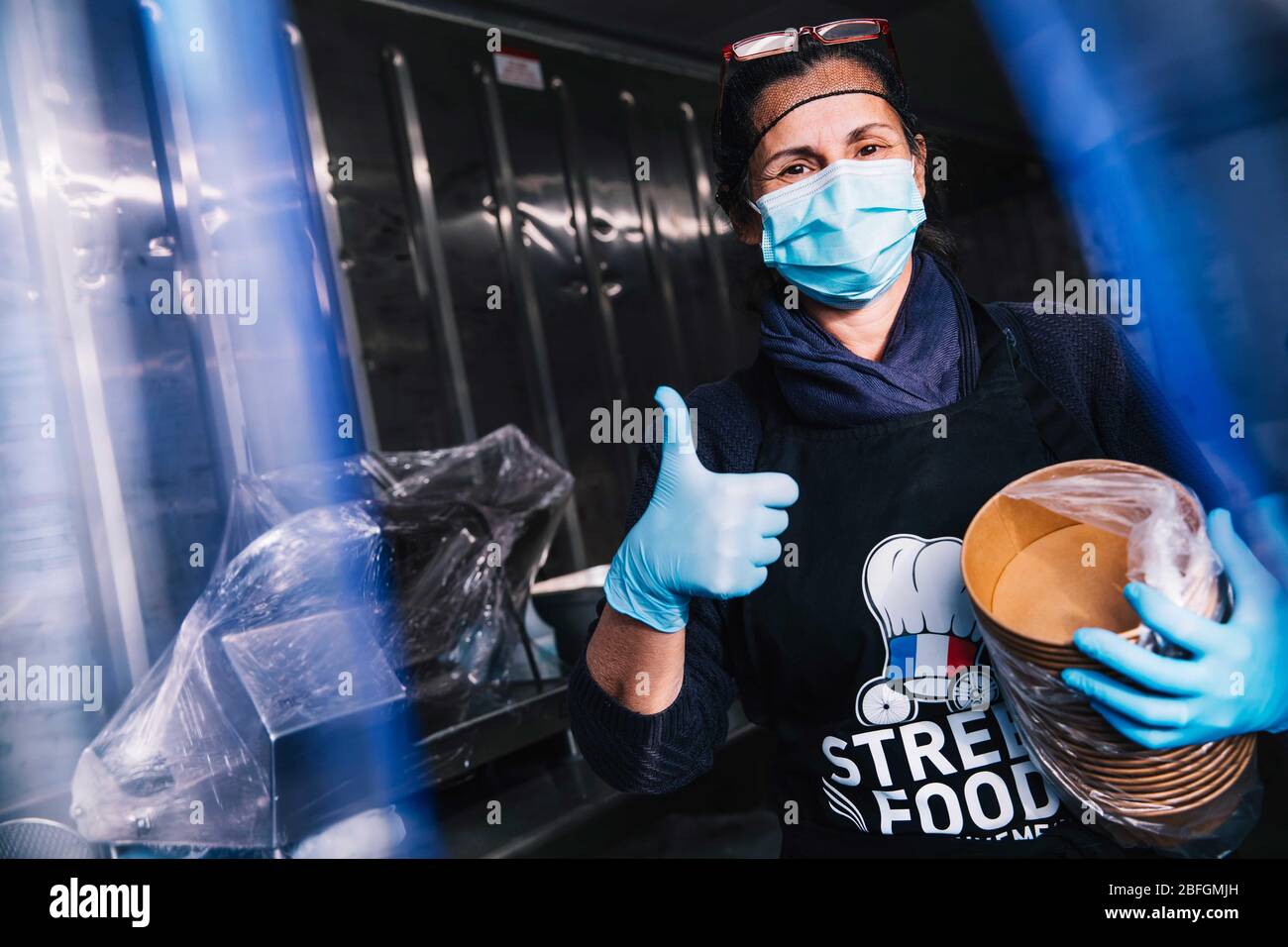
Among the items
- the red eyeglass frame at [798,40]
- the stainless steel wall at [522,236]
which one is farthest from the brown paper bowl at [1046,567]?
the stainless steel wall at [522,236]

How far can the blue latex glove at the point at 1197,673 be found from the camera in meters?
0.67

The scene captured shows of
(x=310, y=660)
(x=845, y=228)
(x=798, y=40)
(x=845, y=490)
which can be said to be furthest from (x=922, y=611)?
(x=310, y=660)

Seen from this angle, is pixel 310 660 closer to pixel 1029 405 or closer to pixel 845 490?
pixel 845 490

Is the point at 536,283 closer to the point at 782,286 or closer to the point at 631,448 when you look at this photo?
the point at 631,448

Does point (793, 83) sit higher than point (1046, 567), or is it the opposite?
point (793, 83)

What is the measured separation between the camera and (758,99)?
3.34ft

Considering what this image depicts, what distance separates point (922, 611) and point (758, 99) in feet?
1.85

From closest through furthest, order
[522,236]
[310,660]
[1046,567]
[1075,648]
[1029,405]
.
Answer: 1. [1075,648]
2. [1046,567]
3. [1029,405]
4. [310,660]
5. [522,236]

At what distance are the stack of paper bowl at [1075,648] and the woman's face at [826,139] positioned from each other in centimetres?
43

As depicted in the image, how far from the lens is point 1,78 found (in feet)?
5.76

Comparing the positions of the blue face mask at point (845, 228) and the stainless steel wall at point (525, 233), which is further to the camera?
the stainless steel wall at point (525, 233)

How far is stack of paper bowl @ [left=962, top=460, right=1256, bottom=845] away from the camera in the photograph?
714mm

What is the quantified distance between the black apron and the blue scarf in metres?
0.02

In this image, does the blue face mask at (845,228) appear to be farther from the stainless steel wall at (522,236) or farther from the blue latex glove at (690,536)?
the stainless steel wall at (522,236)
